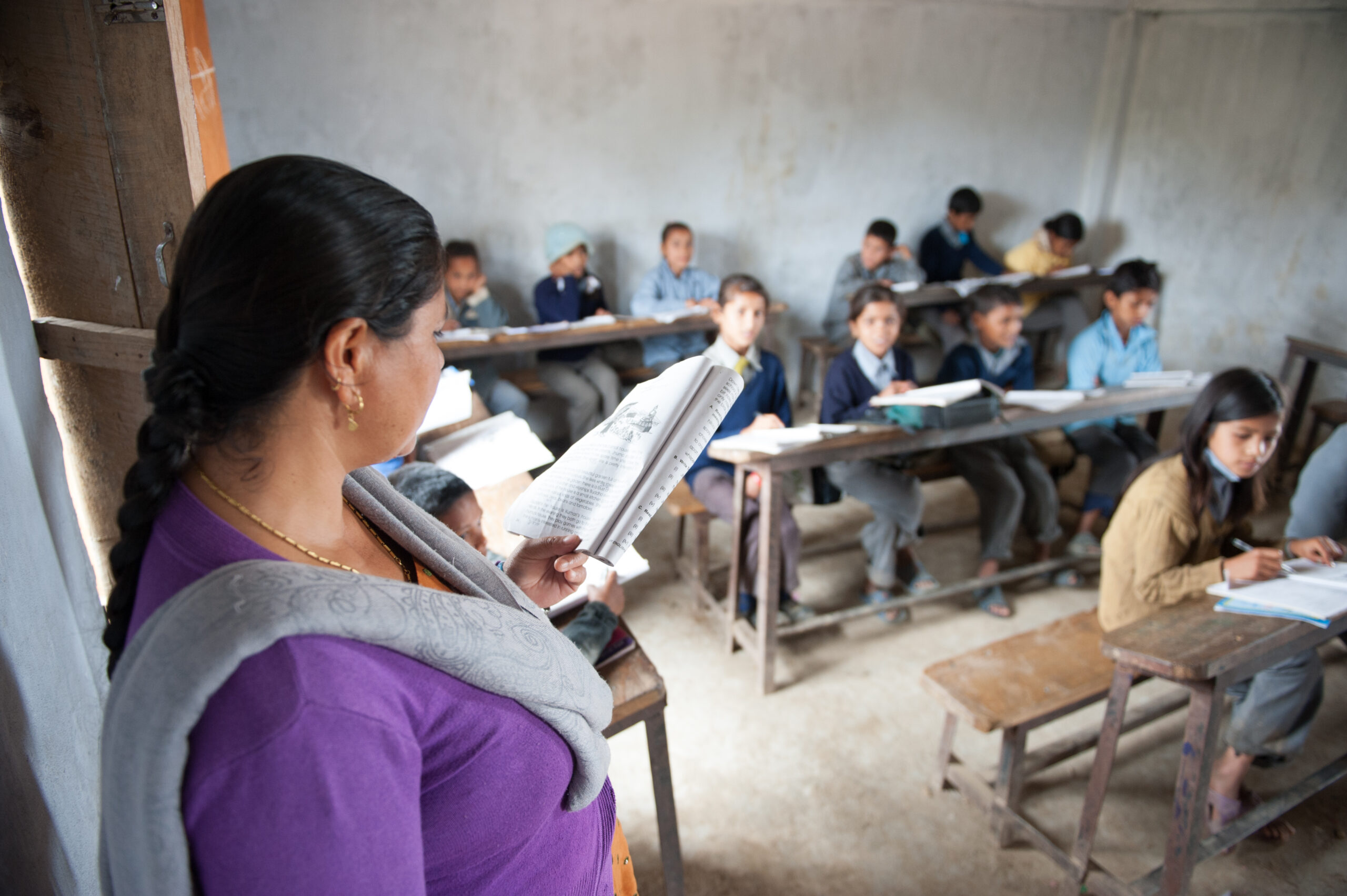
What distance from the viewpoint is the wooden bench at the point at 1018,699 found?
77.5 inches

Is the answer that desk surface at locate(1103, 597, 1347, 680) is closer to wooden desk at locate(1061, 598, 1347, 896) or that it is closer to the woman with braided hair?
wooden desk at locate(1061, 598, 1347, 896)

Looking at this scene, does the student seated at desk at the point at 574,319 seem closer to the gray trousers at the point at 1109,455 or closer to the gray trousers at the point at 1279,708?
the gray trousers at the point at 1109,455

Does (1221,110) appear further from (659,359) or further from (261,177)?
(261,177)

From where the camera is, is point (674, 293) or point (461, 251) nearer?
point (461, 251)

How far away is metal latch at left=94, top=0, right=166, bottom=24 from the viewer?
3.34 ft

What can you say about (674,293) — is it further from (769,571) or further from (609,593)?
(609,593)

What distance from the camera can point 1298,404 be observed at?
4.62 m

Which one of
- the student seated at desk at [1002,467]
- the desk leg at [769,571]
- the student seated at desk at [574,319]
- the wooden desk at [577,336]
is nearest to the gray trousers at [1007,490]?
the student seated at desk at [1002,467]

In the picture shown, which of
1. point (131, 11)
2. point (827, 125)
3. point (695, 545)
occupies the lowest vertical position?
point (695, 545)

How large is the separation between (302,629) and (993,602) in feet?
10.4

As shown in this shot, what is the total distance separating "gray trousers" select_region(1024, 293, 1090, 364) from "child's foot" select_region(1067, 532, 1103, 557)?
2.76 m

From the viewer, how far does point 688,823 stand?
7.16 ft

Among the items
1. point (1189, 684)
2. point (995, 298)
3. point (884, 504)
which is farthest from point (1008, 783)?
point (995, 298)

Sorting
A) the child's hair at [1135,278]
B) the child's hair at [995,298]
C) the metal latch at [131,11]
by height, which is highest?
the metal latch at [131,11]
